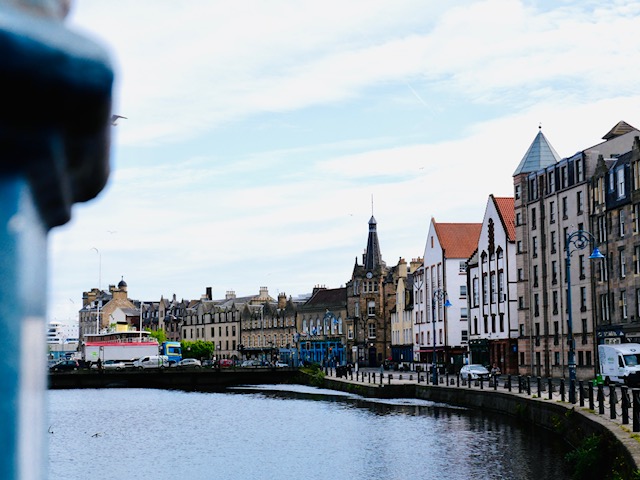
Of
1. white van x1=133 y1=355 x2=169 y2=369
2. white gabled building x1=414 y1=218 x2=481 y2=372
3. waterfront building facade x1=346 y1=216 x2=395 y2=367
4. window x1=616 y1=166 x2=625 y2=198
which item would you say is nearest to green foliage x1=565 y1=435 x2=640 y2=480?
window x1=616 y1=166 x2=625 y2=198

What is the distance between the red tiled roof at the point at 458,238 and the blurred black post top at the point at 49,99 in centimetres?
10592

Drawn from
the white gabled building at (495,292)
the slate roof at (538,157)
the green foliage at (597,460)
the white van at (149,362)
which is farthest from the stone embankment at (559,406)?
the white van at (149,362)

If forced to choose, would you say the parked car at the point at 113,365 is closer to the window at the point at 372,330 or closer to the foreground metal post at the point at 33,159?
the window at the point at 372,330

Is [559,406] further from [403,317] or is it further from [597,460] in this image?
[403,317]

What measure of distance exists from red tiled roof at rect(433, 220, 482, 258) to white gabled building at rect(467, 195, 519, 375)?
7723mm

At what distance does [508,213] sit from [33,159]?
92.1m

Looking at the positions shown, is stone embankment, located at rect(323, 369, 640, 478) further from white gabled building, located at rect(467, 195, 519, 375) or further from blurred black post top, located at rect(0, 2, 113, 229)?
blurred black post top, located at rect(0, 2, 113, 229)

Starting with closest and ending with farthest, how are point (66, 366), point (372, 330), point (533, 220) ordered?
Answer: point (533, 220) → point (66, 366) → point (372, 330)

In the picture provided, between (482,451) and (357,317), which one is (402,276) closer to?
(357,317)

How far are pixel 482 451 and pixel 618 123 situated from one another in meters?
47.8

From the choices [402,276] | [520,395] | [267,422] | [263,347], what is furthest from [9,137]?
[263,347]

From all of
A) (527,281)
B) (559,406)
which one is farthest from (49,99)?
(527,281)

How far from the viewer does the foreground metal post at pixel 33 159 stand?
129 centimetres

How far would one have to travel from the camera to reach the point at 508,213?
91.4 metres
